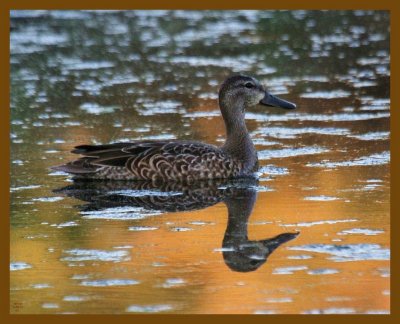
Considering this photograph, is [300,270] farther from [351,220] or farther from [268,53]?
[268,53]

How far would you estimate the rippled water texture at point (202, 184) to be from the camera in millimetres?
8633

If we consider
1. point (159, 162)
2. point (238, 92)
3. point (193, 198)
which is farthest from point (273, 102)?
point (193, 198)

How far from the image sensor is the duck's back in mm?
12383

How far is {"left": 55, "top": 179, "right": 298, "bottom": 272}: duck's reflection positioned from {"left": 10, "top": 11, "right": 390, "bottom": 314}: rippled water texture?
1.3 inches

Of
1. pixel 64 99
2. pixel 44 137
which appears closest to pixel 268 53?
pixel 64 99

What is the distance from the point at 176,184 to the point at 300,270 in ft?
12.0

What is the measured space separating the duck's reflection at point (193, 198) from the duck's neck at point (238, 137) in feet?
1.42

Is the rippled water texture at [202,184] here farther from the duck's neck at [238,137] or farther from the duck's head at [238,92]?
the duck's head at [238,92]

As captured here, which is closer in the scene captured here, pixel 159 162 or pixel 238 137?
pixel 159 162

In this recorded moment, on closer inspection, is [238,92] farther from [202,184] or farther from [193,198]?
[193,198]

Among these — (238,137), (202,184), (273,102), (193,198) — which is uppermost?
(273,102)

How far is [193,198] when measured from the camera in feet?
38.2

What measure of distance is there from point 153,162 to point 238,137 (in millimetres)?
1288

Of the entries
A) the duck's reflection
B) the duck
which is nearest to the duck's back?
the duck
